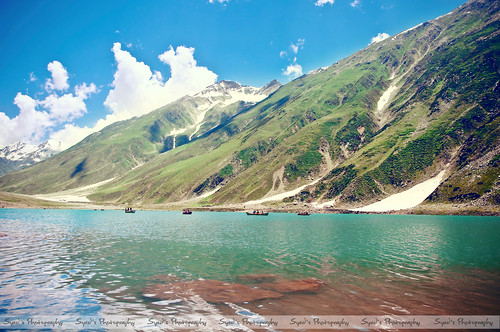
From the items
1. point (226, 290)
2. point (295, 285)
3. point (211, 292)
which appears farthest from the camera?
point (295, 285)

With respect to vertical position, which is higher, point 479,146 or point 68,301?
point 479,146

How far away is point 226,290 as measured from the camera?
80.5ft

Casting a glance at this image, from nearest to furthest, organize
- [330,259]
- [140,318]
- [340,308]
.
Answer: [140,318] < [340,308] < [330,259]

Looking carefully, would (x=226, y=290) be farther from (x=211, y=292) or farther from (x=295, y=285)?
(x=295, y=285)

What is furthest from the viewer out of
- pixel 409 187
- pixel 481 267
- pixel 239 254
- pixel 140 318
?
pixel 409 187

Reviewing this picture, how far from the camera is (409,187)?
187625 mm

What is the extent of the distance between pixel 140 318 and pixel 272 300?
9.64 m

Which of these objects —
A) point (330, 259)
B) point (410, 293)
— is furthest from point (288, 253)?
point (410, 293)

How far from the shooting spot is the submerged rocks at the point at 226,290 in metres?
22.6

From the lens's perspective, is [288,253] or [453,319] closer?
[453,319]

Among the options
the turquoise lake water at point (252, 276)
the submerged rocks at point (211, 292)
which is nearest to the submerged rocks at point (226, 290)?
the submerged rocks at point (211, 292)

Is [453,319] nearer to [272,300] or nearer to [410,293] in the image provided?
[410,293]

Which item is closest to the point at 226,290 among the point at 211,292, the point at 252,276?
the point at 211,292

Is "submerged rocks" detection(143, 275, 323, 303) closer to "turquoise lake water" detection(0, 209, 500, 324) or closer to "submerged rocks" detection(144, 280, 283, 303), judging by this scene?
"submerged rocks" detection(144, 280, 283, 303)
